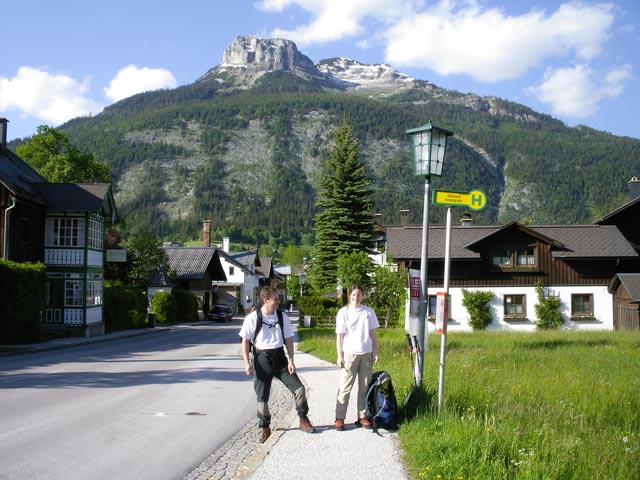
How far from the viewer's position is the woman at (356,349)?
26.9ft

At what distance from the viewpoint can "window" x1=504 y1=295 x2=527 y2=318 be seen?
36469 mm

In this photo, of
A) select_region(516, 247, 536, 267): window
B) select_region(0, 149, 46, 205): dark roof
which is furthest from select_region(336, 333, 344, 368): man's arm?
select_region(516, 247, 536, 267): window

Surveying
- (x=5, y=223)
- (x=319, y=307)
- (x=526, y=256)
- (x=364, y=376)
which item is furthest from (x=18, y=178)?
(x=526, y=256)

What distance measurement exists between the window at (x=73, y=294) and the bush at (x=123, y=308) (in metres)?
3.70

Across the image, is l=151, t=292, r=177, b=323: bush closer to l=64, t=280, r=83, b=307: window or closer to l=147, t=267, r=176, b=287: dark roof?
l=147, t=267, r=176, b=287: dark roof

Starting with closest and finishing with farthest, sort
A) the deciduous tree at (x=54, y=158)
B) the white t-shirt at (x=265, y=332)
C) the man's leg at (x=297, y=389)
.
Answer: the white t-shirt at (x=265, y=332) → the man's leg at (x=297, y=389) → the deciduous tree at (x=54, y=158)

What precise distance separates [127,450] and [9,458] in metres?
1.25

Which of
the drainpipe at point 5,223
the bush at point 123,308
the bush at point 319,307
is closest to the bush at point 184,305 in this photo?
the bush at point 123,308

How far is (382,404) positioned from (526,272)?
30763 mm

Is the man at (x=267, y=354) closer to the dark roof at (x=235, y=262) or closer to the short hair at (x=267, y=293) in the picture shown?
the short hair at (x=267, y=293)

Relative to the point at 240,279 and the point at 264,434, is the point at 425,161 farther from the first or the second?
the point at 240,279

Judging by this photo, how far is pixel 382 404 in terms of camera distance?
8039mm

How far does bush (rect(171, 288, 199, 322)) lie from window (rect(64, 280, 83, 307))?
20167 mm

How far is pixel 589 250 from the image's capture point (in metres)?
37.0
